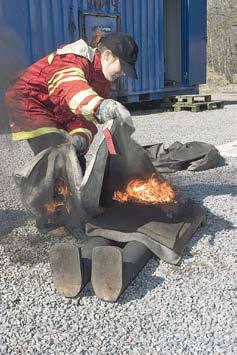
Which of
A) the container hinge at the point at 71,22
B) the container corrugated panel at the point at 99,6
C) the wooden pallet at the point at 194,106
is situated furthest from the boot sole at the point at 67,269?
the wooden pallet at the point at 194,106

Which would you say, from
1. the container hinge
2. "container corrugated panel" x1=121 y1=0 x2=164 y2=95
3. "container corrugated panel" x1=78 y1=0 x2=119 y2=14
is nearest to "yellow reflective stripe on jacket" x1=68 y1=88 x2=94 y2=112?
the container hinge

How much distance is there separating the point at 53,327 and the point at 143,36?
10.1 meters

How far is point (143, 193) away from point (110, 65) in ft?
3.10

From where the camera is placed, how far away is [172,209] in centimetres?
340

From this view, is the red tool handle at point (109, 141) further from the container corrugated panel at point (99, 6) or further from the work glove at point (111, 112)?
the container corrugated panel at point (99, 6)

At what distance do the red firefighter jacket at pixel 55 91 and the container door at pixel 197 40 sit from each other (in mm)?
9978

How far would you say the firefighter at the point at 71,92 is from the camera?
287 centimetres

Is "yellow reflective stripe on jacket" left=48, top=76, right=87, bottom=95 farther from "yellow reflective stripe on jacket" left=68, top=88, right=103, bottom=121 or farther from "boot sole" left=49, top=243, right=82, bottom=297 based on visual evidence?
"boot sole" left=49, top=243, right=82, bottom=297

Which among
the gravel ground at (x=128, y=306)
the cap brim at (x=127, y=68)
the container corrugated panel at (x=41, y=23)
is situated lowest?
the gravel ground at (x=128, y=306)

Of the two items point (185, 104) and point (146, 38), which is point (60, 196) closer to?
point (146, 38)

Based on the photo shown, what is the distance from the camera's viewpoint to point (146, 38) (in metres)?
11.6

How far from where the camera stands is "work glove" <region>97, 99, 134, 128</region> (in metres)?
2.80

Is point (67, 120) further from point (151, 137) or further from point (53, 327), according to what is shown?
point (151, 137)

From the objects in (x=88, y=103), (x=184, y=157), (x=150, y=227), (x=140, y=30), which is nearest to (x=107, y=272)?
(x=150, y=227)
